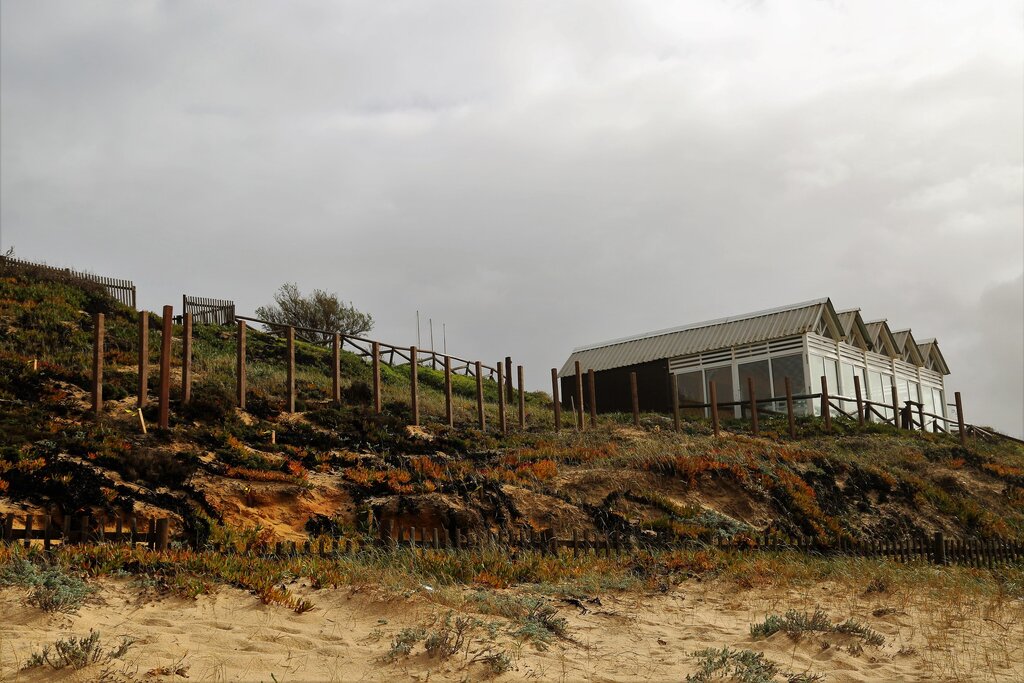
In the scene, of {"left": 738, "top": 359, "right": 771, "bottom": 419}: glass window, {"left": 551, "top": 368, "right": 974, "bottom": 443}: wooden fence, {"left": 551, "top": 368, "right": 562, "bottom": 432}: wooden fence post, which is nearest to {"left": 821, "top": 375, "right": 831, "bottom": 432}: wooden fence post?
{"left": 551, "top": 368, "right": 974, "bottom": 443}: wooden fence

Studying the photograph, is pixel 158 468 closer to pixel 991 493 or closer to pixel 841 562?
pixel 841 562

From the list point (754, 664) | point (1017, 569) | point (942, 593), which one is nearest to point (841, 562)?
point (942, 593)

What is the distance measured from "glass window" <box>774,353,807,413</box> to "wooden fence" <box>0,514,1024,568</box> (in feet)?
51.0

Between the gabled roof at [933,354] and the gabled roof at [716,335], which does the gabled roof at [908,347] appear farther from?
the gabled roof at [716,335]

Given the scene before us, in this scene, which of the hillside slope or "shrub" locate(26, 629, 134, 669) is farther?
the hillside slope

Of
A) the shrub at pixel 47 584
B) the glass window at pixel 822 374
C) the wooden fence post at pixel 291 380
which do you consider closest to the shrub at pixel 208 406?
the wooden fence post at pixel 291 380

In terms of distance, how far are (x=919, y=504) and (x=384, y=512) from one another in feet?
44.0

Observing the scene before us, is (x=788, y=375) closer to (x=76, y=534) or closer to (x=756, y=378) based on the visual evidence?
(x=756, y=378)

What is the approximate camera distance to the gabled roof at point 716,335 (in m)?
34.6

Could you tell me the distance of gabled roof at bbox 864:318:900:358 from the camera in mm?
40094

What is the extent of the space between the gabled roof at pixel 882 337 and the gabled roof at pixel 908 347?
94cm

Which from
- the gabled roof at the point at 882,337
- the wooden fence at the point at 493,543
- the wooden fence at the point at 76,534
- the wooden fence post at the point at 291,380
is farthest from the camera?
the gabled roof at the point at 882,337

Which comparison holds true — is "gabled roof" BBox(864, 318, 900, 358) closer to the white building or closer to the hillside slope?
the white building

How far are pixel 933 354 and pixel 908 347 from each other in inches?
142
